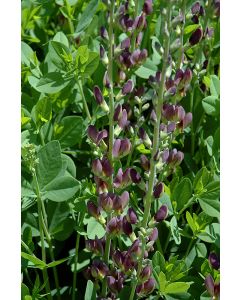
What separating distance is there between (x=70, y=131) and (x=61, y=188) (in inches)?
7.6

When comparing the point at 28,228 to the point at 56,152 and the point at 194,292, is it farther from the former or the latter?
the point at 194,292

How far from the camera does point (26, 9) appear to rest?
1.87m

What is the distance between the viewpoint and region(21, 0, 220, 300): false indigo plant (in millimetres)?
1084

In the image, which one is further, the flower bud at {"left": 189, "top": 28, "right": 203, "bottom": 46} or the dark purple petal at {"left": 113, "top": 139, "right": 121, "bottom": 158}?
the flower bud at {"left": 189, "top": 28, "right": 203, "bottom": 46}

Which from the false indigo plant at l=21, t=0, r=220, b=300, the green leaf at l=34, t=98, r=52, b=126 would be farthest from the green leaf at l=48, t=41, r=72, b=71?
the green leaf at l=34, t=98, r=52, b=126

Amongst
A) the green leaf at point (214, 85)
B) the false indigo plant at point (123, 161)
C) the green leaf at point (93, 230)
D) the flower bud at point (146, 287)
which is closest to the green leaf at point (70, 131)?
the false indigo plant at point (123, 161)

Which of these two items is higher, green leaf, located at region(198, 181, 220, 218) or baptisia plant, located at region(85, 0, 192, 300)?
baptisia plant, located at region(85, 0, 192, 300)

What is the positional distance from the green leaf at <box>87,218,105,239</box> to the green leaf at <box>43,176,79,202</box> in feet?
0.23

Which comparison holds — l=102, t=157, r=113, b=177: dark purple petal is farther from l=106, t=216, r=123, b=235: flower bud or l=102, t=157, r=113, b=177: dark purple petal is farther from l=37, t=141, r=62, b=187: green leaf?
l=37, t=141, r=62, b=187: green leaf

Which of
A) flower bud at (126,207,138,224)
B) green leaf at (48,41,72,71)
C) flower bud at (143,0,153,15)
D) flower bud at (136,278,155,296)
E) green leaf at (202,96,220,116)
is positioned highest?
flower bud at (143,0,153,15)

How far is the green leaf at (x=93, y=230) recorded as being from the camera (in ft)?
4.23

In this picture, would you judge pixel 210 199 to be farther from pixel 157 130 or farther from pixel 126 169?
pixel 157 130

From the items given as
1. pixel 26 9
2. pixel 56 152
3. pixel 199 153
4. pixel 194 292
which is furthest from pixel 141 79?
pixel 194 292

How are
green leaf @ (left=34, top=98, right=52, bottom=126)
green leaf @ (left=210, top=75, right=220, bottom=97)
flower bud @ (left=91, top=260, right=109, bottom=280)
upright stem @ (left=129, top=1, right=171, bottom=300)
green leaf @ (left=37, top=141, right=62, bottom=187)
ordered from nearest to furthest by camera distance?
upright stem @ (left=129, top=1, right=171, bottom=300)
flower bud @ (left=91, top=260, right=109, bottom=280)
green leaf @ (left=37, top=141, right=62, bottom=187)
green leaf @ (left=34, top=98, right=52, bottom=126)
green leaf @ (left=210, top=75, right=220, bottom=97)
